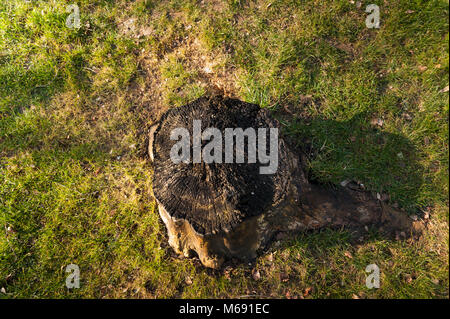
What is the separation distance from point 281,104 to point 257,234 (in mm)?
1744

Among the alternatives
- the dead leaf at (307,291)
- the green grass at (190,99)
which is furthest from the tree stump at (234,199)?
the dead leaf at (307,291)

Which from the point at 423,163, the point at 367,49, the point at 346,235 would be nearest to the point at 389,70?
the point at 367,49

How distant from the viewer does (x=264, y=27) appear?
3.98 m

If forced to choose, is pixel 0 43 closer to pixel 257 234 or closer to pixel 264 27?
pixel 264 27

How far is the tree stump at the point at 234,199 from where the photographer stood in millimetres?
2340

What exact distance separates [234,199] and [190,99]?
1.92 meters

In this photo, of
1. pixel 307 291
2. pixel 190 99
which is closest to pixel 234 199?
pixel 307 291

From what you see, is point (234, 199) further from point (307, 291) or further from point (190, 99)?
point (190, 99)

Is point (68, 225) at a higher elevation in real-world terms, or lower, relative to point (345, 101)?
lower

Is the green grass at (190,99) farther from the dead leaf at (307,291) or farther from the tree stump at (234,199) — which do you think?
the tree stump at (234,199)

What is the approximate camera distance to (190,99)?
3756 millimetres

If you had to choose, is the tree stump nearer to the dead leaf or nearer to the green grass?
the green grass

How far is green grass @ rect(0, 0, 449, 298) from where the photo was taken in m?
3.07

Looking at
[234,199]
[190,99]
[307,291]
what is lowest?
[307,291]
